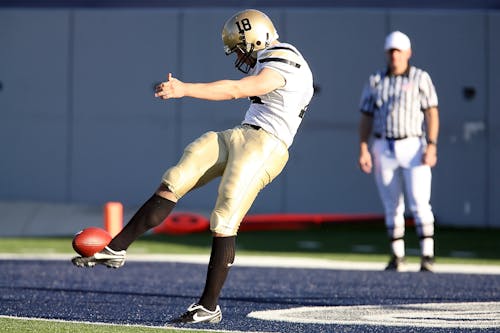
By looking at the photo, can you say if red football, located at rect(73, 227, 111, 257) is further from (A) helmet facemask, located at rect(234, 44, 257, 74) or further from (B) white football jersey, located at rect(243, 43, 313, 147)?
(A) helmet facemask, located at rect(234, 44, 257, 74)

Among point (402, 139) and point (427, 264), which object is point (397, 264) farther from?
point (402, 139)

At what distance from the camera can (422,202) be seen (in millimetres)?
11211

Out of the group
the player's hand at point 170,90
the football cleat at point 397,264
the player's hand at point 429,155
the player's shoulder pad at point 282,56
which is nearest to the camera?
the player's hand at point 170,90

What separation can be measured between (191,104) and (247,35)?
470 inches

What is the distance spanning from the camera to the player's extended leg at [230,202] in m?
7.01

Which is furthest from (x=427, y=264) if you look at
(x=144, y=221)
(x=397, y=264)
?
(x=144, y=221)

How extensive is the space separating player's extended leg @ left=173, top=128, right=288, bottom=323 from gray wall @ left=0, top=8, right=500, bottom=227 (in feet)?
38.7

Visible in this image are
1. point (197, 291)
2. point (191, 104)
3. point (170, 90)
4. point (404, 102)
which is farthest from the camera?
point (191, 104)

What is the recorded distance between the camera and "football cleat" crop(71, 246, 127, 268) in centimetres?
684

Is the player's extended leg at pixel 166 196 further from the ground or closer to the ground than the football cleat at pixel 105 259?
further from the ground

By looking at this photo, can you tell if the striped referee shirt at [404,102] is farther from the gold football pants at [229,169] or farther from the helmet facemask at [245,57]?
the gold football pants at [229,169]

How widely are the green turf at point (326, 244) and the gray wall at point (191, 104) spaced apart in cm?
131

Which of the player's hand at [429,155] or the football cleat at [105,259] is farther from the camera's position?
the player's hand at [429,155]

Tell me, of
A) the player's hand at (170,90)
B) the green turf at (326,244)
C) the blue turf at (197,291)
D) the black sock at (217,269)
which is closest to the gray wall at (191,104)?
the green turf at (326,244)
